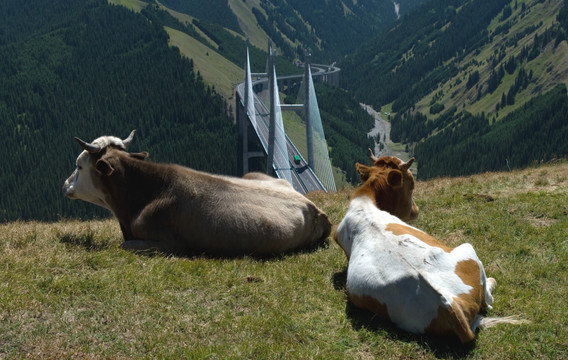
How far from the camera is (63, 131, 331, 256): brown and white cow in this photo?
9508 millimetres

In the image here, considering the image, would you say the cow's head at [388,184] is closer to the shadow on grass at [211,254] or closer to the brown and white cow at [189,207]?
the brown and white cow at [189,207]

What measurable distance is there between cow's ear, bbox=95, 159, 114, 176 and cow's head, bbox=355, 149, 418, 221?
15.3 ft

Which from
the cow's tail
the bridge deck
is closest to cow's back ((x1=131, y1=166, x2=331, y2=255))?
the cow's tail

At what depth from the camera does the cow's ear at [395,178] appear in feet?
27.5

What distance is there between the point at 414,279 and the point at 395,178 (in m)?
2.68

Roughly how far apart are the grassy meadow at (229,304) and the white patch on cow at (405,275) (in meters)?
0.30

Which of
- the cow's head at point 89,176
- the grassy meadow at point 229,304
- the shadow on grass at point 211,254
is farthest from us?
the cow's head at point 89,176

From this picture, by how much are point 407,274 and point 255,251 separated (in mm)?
3944

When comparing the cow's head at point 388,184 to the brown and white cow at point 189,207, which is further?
the brown and white cow at point 189,207

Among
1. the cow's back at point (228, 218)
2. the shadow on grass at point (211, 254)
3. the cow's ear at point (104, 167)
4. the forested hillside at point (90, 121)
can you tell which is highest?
the forested hillside at point (90, 121)

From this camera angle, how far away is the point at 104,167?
9789 millimetres

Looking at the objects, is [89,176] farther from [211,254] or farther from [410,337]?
[410,337]

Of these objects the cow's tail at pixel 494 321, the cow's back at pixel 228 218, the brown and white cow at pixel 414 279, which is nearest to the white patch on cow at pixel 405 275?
the brown and white cow at pixel 414 279

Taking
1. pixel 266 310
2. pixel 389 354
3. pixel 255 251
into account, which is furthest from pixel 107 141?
pixel 389 354
